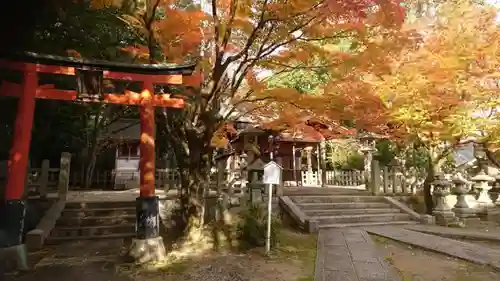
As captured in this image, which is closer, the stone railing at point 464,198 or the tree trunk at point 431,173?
the stone railing at point 464,198

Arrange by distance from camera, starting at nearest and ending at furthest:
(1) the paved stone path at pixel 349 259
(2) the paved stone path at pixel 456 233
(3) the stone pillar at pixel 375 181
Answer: (1) the paved stone path at pixel 349 259 → (2) the paved stone path at pixel 456 233 → (3) the stone pillar at pixel 375 181

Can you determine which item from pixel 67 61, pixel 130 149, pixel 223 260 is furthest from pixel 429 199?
pixel 130 149

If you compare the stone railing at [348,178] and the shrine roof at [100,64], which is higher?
the shrine roof at [100,64]

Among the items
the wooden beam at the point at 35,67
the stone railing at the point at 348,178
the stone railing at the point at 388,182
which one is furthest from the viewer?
the stone railing at the point at 348,178

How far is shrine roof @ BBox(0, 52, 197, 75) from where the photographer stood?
7.38 m

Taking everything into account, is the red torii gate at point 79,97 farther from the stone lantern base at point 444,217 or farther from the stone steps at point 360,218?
the stone lantern base at point 444,217

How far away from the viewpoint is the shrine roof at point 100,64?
24.2 ft

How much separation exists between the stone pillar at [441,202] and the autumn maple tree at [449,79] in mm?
1720

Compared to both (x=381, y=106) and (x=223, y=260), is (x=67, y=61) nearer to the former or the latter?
(x=223, y=260)

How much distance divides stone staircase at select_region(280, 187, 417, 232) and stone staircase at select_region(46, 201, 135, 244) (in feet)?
17.9

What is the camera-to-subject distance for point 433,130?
41.6ft

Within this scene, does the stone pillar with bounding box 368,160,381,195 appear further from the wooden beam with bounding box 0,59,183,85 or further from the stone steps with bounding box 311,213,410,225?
the wooden beam with bounding box 0,59,183,85

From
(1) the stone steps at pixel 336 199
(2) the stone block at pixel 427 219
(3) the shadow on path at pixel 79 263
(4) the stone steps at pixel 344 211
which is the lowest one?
(3) the shadow on path at pixel 79 263

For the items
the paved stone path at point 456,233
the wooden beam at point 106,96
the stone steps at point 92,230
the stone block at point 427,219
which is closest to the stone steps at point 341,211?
the stone block at point 427,219
